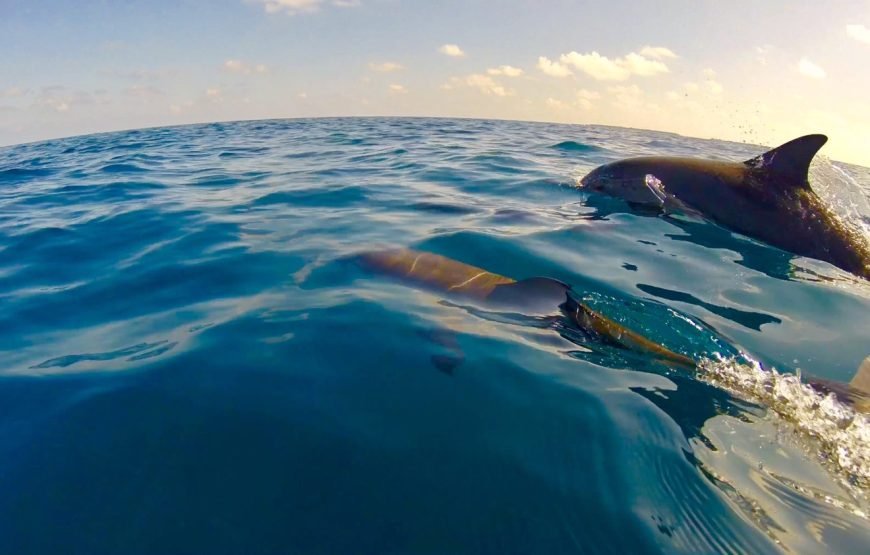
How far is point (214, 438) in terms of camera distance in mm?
3781

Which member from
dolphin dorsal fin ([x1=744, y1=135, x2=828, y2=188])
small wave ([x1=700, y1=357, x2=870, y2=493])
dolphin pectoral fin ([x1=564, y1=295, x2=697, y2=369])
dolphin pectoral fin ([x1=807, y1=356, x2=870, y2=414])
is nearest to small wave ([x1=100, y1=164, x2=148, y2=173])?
dolphin pectoral fin ([x1=564, y1=295, x2=697, y2=369])

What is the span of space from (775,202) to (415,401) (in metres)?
7.59

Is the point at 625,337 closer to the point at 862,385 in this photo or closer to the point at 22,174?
the point at 862,385

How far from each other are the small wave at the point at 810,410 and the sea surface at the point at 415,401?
22 mm

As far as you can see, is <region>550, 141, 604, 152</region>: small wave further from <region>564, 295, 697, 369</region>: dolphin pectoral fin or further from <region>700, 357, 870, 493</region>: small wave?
<region>700, 357, 870, 493</region>: small wave

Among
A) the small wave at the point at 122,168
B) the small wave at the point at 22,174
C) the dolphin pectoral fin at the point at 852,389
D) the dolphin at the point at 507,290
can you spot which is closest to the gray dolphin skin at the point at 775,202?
the dolphin pectoral fin at the point at 852,389

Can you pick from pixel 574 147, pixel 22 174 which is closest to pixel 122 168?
pixel 22 174

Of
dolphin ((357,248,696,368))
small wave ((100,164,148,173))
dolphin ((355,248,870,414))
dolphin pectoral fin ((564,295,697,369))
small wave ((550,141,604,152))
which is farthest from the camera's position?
small wave ((550,141,604,152))

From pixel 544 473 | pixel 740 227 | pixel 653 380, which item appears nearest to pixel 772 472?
pixel 653 380

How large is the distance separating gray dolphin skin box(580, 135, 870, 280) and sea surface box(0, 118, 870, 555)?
13.3 inches

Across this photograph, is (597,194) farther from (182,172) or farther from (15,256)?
(182,172)

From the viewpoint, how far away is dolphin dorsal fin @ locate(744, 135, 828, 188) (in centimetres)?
822

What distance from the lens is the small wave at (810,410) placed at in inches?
147

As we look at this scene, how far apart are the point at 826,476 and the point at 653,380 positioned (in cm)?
130
